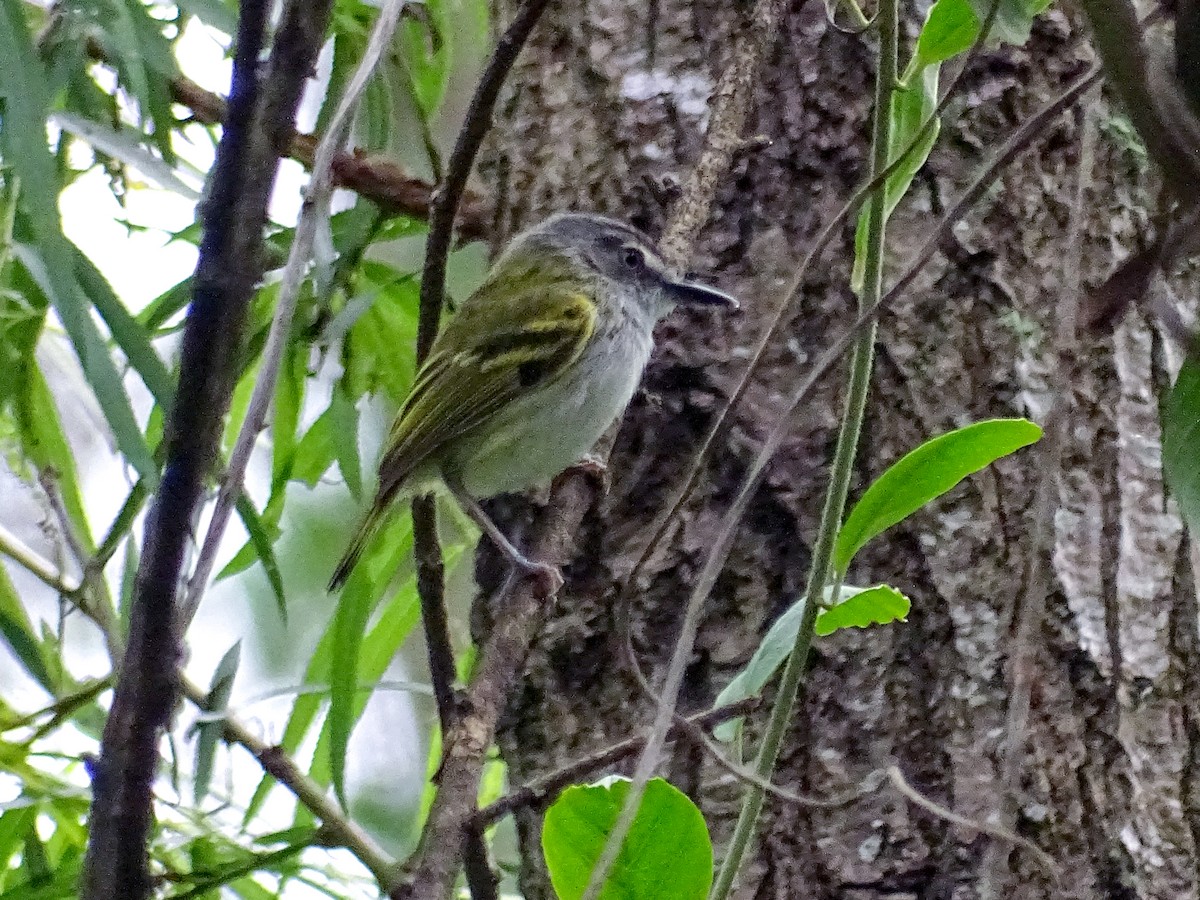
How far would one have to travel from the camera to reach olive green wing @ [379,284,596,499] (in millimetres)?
2479

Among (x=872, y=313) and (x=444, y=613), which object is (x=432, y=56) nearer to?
(x=444, y=613)

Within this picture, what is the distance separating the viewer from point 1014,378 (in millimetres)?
1741

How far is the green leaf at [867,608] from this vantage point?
3.79 ft

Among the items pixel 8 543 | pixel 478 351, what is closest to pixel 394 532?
pixel 478 351

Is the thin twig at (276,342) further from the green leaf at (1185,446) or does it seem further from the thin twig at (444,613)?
the green leaf at (1185,446)

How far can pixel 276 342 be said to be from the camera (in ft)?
3.90

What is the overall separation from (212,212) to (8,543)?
5.45ft

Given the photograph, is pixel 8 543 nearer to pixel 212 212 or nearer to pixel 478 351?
pixel 478 351

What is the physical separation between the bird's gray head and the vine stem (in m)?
0.67

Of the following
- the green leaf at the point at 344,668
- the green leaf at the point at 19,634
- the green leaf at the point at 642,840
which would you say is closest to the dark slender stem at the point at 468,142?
the green leaf at the point at 344,668

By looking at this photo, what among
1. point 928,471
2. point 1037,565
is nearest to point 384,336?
point 928,471

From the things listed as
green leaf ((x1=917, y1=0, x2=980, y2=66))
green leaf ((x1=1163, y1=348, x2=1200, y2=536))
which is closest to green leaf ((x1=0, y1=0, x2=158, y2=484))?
green leaf ((x1=917, y1=0, x2=980, y2=66))

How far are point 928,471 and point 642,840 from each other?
413mm

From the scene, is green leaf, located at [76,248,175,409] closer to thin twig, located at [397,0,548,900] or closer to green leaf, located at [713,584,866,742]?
thin twig, located at [397,0,548,900]
